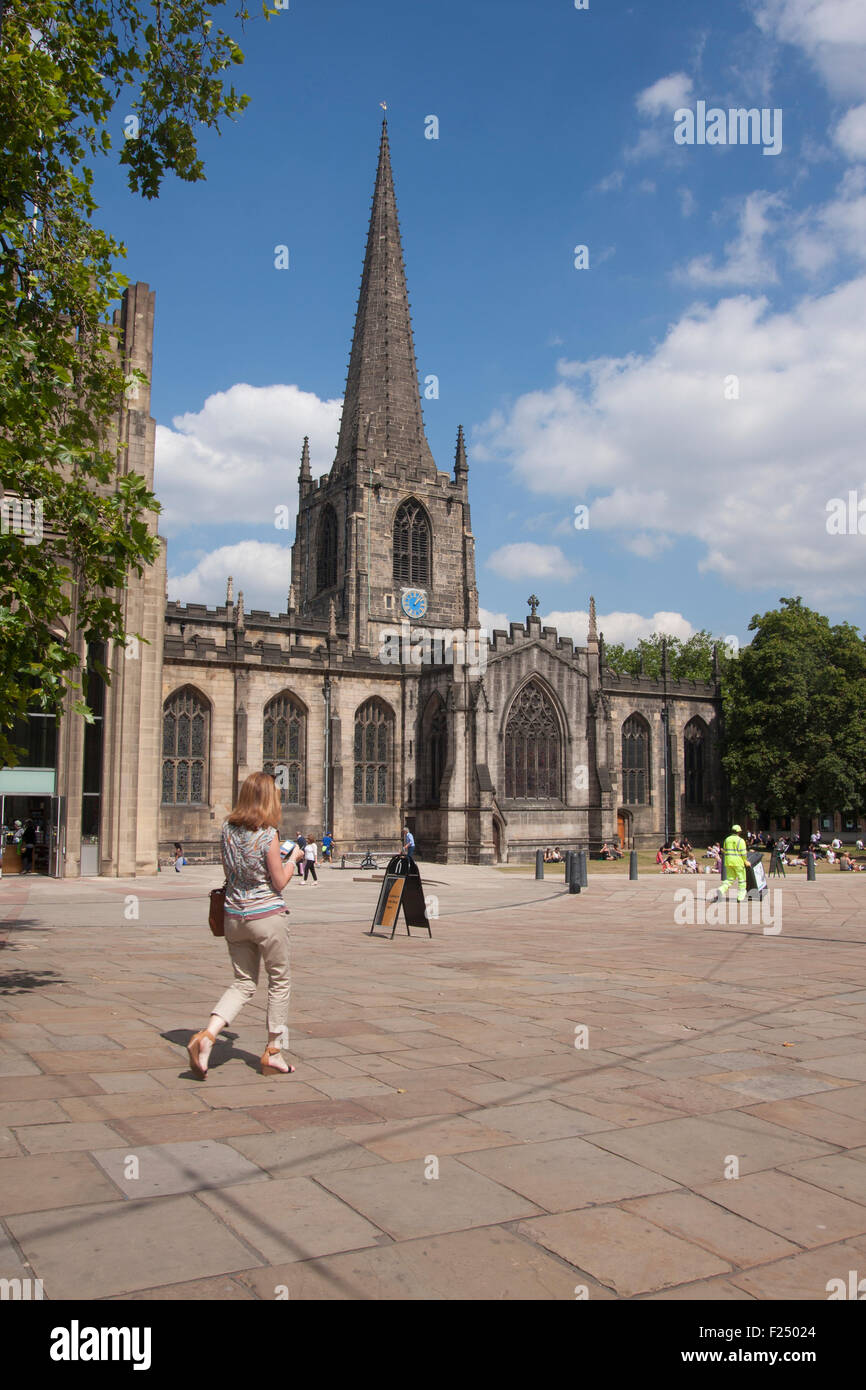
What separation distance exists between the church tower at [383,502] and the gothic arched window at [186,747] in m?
14.8

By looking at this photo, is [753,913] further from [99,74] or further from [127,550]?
[99,74]

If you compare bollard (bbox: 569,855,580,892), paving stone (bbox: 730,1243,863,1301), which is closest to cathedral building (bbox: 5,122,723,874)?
bollard (bbox: 569,855,580,892)

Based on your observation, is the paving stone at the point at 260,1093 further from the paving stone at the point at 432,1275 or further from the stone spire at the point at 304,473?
the stone spire at the point at 304,473

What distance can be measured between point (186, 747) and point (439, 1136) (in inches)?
1414

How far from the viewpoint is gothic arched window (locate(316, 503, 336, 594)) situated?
193 ft

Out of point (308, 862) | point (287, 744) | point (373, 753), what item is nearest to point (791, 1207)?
point (308, 862)

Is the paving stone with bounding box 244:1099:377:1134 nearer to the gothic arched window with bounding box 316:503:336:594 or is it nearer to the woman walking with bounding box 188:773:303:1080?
the woman walking with bounding box 188:773:303:1080

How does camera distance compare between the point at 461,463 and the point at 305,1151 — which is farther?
the point at 461,463

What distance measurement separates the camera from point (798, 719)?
4759 centimetres

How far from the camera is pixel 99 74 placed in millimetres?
9727

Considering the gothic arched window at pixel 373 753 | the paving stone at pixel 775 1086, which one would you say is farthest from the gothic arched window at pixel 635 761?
the paving stone at pixel 775 1086

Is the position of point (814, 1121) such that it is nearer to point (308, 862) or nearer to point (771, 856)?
point (308, 862)

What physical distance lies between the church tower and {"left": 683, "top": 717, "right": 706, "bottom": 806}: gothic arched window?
45.5ft
